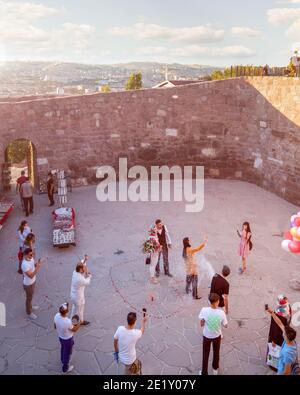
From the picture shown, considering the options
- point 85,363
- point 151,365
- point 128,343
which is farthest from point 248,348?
point 85,363

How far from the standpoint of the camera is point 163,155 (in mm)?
17000

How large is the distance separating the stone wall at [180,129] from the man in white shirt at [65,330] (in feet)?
30.5

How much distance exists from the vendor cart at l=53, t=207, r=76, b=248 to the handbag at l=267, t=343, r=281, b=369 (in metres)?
6.03

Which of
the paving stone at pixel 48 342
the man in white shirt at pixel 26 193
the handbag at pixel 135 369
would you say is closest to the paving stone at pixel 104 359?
the paving stone at pixel 48 342

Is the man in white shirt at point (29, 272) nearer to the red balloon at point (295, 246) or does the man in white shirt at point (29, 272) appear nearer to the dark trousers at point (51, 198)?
the red balloon at point (295, 246)

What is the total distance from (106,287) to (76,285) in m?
2.05

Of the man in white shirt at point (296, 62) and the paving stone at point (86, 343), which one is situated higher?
the man in white shirt at point (296, 62)

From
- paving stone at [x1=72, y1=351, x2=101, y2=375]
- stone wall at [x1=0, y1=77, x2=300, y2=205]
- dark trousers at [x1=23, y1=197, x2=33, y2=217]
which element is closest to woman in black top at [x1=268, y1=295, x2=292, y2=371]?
paving stone at [x1=72, y1=351, x2=101, y2=375]

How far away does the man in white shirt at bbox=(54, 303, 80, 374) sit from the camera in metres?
6.71

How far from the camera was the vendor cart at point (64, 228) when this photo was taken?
11344 millimetres
